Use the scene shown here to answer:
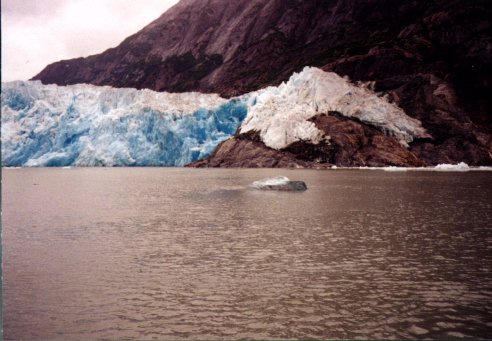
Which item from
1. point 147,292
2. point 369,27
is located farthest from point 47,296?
point 369,27

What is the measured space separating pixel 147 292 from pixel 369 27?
601 ft

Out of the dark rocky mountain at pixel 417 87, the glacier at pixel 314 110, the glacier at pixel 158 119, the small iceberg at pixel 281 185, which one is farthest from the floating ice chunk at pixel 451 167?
the small iceberg at pixel 281 185

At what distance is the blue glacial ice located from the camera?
126m

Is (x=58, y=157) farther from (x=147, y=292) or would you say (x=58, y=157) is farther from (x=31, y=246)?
(x=147, y=292)

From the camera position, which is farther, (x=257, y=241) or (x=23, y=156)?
(x=23, y=156)

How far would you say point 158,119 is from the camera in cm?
12456

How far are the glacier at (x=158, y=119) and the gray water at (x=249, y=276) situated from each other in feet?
300

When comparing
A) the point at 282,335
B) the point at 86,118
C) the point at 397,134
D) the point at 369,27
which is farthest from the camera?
the point at 369,27

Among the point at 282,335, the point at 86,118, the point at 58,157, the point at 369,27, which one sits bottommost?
the point at 282,335

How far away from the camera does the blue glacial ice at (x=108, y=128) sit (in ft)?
413

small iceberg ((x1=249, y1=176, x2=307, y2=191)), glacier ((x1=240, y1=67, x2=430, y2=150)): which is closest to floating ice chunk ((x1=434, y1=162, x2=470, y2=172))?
glacier ((x1=240, y1=67, x2=430, y2=150))

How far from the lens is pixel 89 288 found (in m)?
13.9

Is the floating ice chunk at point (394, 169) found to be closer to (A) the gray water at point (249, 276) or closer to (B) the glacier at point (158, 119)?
(B) the glacier at point (158, 119)

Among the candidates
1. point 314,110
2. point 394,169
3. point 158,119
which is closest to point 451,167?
point 394,169
